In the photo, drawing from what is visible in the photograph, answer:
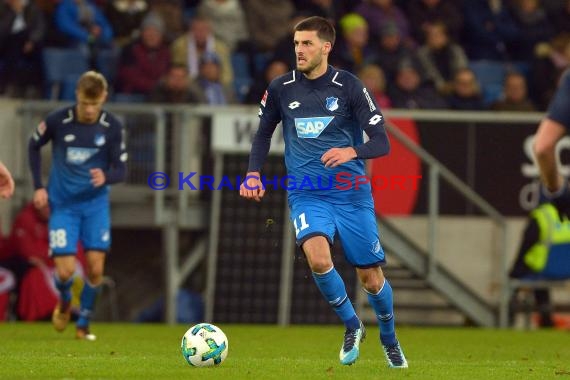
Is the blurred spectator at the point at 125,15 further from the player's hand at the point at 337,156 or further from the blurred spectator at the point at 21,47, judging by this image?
the player's hand at the point at 337,156

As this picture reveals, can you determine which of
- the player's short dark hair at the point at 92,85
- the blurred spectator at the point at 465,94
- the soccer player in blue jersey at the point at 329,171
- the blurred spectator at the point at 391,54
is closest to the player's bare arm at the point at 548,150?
the soccer player in blue jersey at the point at 329,171

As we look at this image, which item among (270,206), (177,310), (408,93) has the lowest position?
(177,310)

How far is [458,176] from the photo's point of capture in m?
19.2

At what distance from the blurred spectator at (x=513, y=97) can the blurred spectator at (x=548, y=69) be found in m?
0.85

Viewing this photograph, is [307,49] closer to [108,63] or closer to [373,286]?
[373,286]

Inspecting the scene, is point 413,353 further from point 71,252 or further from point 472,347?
point 71,252

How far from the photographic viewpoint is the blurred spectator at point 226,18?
2025 cm

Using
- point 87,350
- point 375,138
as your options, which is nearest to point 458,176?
point 87,350

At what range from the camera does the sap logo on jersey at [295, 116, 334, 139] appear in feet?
34.4

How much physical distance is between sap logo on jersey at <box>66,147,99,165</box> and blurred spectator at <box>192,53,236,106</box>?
4.70 m

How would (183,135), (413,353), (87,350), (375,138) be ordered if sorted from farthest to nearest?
(183,135)
(413,353)
(87,350)
(375,138)

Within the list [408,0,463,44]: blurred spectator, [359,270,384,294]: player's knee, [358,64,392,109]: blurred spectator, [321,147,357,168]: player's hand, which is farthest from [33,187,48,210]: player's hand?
[408,0,463,44]: blurred spectator

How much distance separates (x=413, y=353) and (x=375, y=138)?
12.2 feet

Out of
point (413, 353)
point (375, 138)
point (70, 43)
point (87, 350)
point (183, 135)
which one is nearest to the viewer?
point (375, 138)
